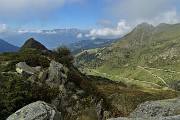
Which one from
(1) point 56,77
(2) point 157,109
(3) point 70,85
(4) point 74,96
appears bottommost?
(4) point 74,96

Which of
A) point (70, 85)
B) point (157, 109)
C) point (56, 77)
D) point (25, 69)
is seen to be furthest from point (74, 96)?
point (157, 109)

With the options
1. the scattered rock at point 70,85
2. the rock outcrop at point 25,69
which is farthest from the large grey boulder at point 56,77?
the rock outcrop at point 25,69

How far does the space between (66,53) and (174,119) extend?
315 feet

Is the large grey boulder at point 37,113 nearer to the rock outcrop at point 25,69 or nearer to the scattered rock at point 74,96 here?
the scattered rock at point 74,96

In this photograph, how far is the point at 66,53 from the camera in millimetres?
105625

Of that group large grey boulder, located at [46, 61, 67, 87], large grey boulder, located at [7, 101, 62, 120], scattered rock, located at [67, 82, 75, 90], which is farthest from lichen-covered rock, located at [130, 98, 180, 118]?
scattered rock, located at [67, 82, 75, 90]

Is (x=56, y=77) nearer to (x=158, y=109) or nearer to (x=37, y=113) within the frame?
(x=37, y=113)

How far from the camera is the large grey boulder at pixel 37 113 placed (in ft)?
44.7

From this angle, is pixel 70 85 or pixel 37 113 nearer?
pixel 37 113

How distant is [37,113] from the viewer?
45.0 ft

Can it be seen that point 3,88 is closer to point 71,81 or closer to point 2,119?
point 2,119

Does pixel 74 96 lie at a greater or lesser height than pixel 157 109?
lesser

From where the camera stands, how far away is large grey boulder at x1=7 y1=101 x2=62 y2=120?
13.6 meters

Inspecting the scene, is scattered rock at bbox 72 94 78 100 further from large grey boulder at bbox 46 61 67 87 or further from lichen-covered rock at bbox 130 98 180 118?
lichen-covered rock at bbox 130 98 180 118
